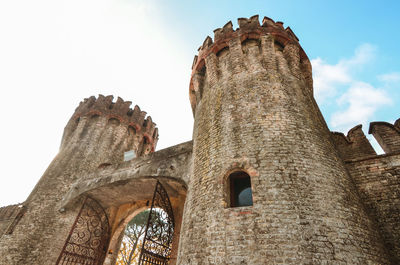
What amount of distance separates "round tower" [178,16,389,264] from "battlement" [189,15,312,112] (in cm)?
33

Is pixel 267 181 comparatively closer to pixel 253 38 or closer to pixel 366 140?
pixel 366 140

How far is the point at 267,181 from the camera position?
184 inches

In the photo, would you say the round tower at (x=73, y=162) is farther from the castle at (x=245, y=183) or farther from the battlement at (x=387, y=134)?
the battlement at (x=387, y=134)

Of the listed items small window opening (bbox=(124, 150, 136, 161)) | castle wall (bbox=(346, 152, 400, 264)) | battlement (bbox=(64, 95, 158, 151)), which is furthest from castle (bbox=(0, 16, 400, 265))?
battlement (bbox=(64, 95, 158, 151))

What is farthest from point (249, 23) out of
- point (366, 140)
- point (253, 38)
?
point (366, 140)

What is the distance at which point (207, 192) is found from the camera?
206 inches

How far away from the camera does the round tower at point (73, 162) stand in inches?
326

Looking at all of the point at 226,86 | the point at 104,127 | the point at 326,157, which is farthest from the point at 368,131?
the point at 104,127

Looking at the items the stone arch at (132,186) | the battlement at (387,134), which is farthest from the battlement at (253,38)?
the stone arch at (132,186)

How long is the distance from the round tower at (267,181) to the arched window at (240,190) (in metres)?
0.03

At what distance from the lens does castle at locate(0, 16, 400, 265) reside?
411 centimetres

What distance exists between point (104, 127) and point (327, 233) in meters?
11.8

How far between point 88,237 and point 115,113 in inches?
267

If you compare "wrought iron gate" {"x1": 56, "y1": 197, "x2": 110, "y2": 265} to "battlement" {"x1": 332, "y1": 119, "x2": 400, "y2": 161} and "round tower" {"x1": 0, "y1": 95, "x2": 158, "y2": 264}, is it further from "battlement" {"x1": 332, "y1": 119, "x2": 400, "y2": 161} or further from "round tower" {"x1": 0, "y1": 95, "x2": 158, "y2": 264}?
"battlement" {"x1": 332, "y1": 119, "x2": 400, "y2": 161}
